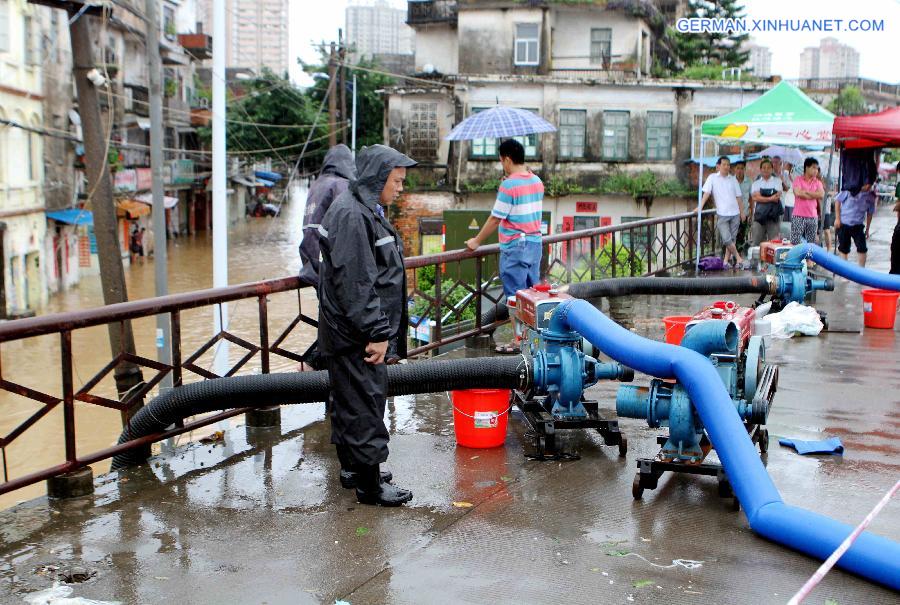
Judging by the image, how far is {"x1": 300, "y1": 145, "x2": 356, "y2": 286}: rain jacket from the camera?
6.46 metres

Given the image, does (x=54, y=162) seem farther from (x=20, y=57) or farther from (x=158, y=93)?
(x=158, y=93)

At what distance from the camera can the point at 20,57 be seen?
2998 cm

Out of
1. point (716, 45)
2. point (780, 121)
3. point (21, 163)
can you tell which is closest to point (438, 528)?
point (780, 121)

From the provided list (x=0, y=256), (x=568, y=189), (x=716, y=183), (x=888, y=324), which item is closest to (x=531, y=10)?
(x=568, y=189)

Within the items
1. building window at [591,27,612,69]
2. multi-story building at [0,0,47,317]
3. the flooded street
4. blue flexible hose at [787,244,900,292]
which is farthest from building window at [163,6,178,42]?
blue flexible hose at [787,244,900,292]

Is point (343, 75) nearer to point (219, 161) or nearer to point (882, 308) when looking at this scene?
point (219, 161)

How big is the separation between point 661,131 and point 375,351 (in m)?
33.5

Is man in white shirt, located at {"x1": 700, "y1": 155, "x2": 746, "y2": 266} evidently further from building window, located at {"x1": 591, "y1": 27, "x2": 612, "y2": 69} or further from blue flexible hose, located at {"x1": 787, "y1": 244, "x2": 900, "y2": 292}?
building window, located at {"x1": 591, "y1": 27, "x2": 612, "y2": 69}

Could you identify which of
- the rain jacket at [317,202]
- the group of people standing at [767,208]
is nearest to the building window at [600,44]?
the group of people standing at [767,208]

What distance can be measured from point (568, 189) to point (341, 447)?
3206 cm

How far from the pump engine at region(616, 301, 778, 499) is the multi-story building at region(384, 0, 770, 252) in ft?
98.7

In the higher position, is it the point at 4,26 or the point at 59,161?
the point at 4,26

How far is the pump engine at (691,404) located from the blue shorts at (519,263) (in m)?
2.77

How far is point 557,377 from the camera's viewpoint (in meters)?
5.78
